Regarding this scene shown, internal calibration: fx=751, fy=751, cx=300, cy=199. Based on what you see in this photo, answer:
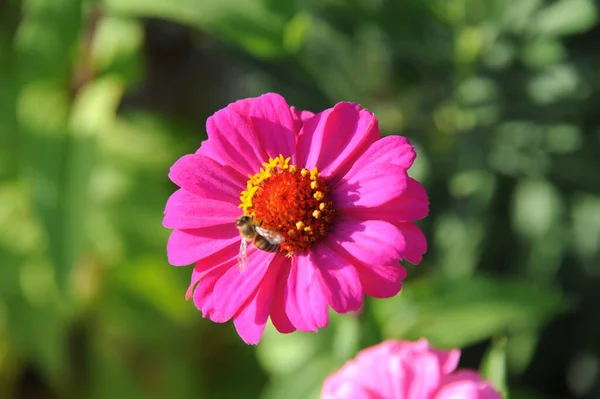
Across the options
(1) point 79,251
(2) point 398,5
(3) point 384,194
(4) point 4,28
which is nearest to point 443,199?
(2) point 398,5

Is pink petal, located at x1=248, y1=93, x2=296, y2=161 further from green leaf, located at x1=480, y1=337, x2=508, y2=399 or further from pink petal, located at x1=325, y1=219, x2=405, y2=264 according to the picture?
green leaf, located at x1=480, y1=337, x2=508, y2=399

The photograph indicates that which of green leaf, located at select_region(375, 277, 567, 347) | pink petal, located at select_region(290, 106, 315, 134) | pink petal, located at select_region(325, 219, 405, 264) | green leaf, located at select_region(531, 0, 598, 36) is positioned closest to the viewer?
pink petal, located at select_region(325, 219, 405, 264)

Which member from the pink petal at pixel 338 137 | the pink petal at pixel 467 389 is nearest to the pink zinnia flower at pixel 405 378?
the pink petal at pixel 467 389

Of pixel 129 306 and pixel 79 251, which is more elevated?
pixel 79 251

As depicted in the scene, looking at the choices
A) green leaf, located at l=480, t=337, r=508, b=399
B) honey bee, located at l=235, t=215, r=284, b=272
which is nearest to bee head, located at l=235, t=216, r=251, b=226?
honey bee, located at l=235, t=215, r=284, b=272

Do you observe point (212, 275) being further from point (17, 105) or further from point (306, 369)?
point (17, 105)
